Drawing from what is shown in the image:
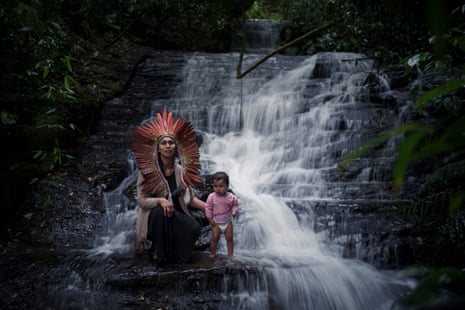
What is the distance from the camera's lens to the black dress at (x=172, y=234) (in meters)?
4.28

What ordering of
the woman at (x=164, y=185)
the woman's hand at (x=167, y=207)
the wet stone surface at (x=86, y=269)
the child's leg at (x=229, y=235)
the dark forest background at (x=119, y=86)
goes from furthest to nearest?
the child's leg at (x=229, y=235) < the woman at (x=164, y=185) < the woman's hand at (x=167, y=207) < the wet stone surface at (x=86, y=269) < the dark forest background at (x=119, y=86)

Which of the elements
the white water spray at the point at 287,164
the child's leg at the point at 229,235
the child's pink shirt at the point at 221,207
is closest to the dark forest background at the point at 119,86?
the white water spray at the point at 287,164

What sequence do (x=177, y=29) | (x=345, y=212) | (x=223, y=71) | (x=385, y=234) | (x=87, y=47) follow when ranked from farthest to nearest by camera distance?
(x=177, y=29) < (x=223, y=71) < (x=87, y=47) < (x=345, y=212) < (x=385, y=234)

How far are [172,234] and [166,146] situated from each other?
0.96 metres

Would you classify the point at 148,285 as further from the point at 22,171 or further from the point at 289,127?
the point at 289,127

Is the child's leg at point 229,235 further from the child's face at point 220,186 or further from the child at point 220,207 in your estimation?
the child's face at point 220,186

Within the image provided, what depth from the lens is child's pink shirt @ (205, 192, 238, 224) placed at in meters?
4.49

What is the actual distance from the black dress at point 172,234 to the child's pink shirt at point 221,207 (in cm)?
24

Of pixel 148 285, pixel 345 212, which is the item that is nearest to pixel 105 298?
pixel 148 285

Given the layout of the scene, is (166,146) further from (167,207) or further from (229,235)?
(229,235)

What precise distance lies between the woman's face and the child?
0.58m

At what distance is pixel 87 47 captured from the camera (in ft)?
38.0

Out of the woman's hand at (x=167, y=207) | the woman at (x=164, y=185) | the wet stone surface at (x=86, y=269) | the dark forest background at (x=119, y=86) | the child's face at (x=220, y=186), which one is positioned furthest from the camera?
the child's face at (x=220, y=186)

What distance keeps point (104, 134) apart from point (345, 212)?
508 cm
